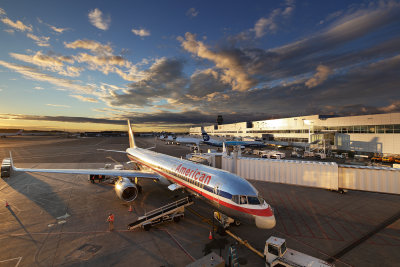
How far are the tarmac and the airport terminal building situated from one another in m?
38.4

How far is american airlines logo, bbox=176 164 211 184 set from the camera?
16.1m

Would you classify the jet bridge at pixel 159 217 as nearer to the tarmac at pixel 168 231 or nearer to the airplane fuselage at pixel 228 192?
the tarmac at pixel 168 231

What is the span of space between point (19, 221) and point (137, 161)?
16358 millimetres

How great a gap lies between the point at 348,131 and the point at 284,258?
6911cm

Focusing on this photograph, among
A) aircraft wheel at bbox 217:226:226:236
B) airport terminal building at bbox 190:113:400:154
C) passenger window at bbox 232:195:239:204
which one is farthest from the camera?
airport terminal building at bbox 190:113:400:154

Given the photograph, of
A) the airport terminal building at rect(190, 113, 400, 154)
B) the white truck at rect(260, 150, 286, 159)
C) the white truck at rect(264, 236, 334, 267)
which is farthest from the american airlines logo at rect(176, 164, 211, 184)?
the airport terminal building at rect(190, 113, 400, 154)

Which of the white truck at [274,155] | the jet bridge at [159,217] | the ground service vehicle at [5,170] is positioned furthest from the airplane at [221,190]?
the white truck at [274,155]

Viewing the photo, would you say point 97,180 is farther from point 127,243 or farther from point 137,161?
point 127,243

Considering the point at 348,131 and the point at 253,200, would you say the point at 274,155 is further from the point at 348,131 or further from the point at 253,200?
the point at 253,200

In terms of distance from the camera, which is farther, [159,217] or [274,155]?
[274,155]

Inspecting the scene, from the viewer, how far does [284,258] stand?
1109 centimetres

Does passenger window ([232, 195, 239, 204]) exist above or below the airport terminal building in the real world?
below

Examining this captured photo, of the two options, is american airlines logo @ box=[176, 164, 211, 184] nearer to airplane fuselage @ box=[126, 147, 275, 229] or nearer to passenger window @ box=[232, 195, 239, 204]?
airplane fuselage @ box=[126, 147, 275, 229]

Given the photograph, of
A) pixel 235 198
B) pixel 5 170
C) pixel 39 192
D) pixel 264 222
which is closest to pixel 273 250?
pixel 264 222
